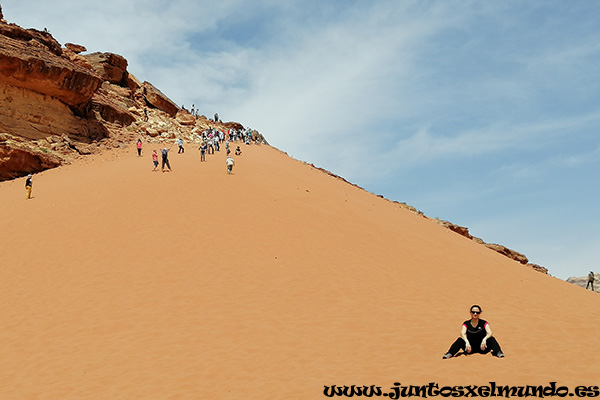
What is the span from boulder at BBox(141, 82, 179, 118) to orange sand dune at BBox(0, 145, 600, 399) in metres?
27.5

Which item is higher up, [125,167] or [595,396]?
[125,167]

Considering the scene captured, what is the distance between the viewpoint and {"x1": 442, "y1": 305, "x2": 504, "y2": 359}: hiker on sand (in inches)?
297

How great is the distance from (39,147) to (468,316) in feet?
96.4

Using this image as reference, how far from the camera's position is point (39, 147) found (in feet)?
94.1

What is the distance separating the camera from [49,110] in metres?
29.9

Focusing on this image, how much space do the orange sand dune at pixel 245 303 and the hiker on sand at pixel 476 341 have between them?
153mm

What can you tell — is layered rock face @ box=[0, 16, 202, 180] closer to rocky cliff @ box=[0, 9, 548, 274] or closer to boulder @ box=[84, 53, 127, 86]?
rocky cliff @ box=[0, 9, 548, 274]

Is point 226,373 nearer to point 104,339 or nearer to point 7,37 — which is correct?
point 104,339

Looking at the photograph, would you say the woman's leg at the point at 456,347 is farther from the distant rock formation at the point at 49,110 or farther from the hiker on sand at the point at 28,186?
the distant rock formation at the point at 49,110

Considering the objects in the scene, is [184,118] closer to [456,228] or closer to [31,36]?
[31,36]

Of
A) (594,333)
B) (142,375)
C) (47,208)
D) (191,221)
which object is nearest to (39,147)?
(47,208)

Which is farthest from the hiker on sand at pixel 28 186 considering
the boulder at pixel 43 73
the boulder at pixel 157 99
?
the boulder at pixel 157 99

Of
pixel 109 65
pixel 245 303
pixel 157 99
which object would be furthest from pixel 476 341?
pixel 157 99

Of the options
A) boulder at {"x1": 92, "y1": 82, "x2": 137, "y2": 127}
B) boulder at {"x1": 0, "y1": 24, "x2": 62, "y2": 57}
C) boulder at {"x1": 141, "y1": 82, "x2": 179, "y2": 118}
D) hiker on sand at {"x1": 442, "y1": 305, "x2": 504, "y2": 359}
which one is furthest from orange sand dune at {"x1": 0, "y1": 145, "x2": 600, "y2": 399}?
boulder at {"x1": 141, "y1": 82, "x2": 179, "y2": 118}
